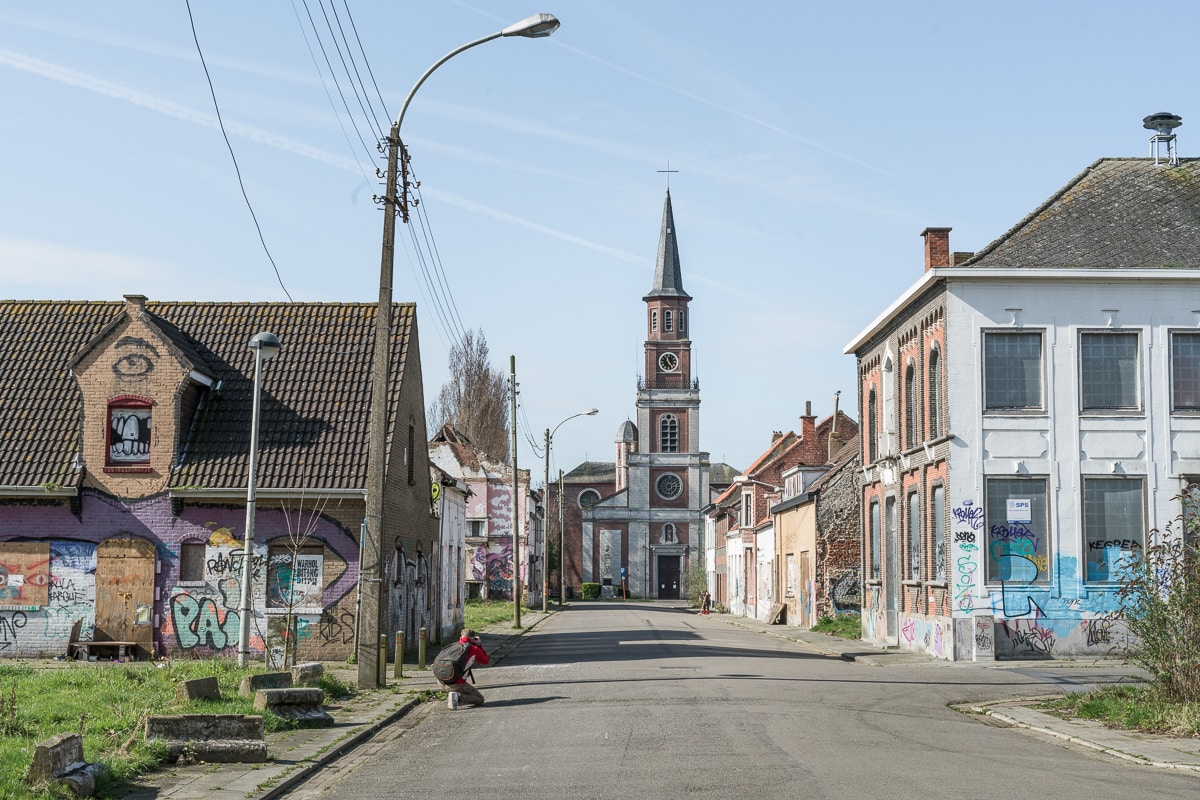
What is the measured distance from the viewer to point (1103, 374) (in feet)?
92.0

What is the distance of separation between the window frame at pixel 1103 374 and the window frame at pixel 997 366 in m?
0.77

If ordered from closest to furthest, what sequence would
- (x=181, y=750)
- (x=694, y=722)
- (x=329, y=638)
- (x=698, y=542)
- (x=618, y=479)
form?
(x=181, y=750), (x=694, y=722), (x=329, y=638), (x=698, y=542), (x=618, y=479)

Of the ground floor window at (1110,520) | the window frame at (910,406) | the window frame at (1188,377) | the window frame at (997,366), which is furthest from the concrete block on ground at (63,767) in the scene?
the window frame at (1188,377)

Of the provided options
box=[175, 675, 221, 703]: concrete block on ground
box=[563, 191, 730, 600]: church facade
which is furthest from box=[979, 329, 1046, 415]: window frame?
box=[563, 191, 730, 600]: church facade

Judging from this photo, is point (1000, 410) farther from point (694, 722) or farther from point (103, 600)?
point (103, 600)

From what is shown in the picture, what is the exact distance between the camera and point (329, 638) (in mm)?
24578

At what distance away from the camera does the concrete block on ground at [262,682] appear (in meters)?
15.2

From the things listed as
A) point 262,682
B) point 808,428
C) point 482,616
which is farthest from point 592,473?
point 262,682

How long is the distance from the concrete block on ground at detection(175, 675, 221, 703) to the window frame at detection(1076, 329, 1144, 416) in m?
19.9

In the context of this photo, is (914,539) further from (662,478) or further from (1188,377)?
(662,478)

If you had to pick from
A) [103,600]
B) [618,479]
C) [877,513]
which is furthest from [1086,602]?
[618,479]

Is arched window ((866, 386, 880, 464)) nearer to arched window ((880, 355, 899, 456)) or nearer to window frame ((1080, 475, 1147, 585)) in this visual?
arched window ((880, 355, 899, 456))

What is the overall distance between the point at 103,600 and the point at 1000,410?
18.9 metres

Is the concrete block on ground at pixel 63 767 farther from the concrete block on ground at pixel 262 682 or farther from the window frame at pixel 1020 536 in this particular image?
the window frame at pixel 1020 536
